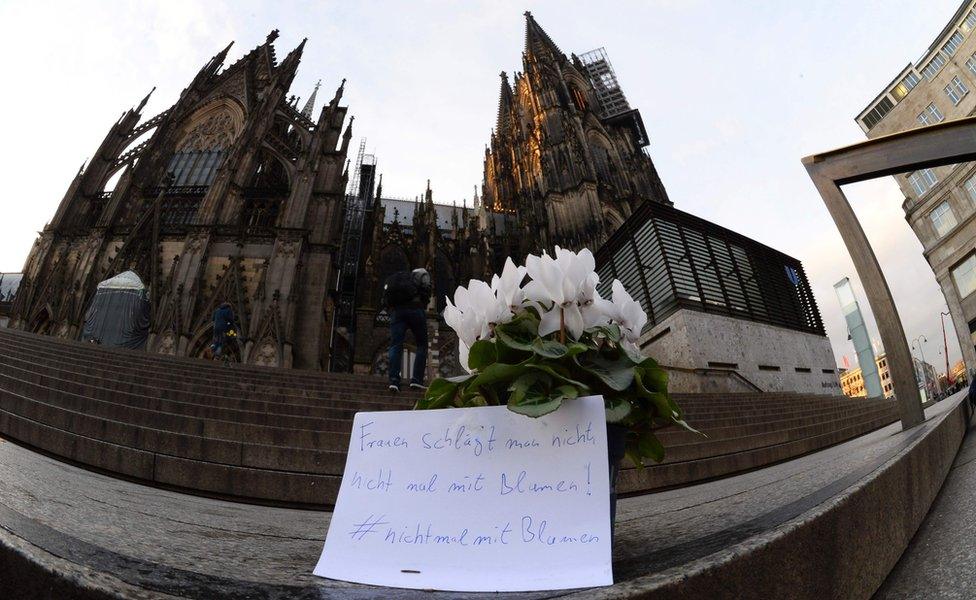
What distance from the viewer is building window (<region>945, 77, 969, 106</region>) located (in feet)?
66.5

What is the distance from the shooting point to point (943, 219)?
70.0 ft

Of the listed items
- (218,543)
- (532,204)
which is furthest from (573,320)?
(532,204)

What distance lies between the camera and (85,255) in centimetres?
1557

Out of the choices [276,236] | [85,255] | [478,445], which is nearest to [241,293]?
[276,236]

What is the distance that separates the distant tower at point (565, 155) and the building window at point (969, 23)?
1537 centimetres

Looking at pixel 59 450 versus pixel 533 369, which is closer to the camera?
pixel 533 369

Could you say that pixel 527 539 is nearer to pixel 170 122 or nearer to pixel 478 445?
pixel 478 445

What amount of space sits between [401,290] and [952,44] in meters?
32.7

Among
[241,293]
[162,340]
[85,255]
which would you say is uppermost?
[85,255]

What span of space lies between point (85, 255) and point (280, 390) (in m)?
16.0

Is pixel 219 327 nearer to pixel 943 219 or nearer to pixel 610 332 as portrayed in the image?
pixel 610 332

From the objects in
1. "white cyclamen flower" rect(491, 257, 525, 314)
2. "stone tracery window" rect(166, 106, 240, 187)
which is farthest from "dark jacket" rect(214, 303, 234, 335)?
"stone tracery window" rect(166, 106, 240, 187)

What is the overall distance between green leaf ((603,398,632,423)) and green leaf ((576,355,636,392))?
0.12 ft

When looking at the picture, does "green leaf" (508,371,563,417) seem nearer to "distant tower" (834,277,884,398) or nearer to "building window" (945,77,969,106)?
"distant tower" (834,277,884,398)
